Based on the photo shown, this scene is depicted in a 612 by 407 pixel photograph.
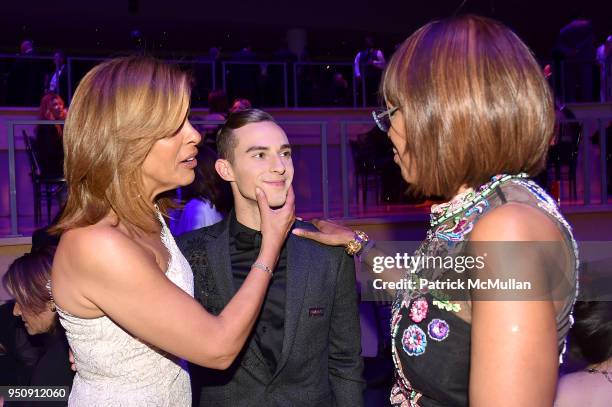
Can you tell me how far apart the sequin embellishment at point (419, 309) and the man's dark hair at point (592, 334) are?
0.98 metres

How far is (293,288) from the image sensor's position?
2367 millimetres

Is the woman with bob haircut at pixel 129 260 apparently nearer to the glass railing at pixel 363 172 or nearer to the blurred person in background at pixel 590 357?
the blurred person in background at pixel 590 357

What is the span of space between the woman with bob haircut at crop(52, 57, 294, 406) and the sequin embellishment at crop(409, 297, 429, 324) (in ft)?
1.71

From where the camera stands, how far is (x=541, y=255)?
1.09m

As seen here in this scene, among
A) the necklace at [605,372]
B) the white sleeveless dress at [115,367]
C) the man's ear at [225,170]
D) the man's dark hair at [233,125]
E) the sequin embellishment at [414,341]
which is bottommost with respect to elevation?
the necklace at [605,372]

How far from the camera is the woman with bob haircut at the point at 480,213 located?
106 centimetres

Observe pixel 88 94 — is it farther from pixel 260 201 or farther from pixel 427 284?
pixel 427 284

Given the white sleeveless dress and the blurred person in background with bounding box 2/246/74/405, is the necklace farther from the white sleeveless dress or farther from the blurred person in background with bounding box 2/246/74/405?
the blurred person in background with bounding box 2/246/74/405

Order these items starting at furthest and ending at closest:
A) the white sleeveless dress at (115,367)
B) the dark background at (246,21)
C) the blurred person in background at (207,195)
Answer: the dark background at (246,21) → the blurred person in background at (207,195) → the white sleeveless dress at (115,367)

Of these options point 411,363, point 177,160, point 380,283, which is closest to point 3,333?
point 177,160

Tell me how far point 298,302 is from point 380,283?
423mm

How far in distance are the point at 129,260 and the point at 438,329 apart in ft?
2.55

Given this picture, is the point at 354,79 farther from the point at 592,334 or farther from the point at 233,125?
the point at 592,334

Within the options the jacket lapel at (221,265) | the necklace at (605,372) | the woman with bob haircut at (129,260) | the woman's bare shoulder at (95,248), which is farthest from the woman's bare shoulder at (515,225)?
the jacket lapel at (221,265)
